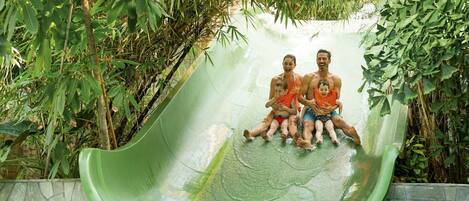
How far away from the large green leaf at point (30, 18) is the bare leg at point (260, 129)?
216 centimetres

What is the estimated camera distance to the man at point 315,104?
413 centimetres

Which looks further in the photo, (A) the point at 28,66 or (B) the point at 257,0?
(B) the point at 257,0

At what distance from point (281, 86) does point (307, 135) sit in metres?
0.59

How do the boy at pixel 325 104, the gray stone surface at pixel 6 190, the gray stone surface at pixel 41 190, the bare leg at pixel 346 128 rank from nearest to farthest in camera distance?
the gray stone surface at pixel 41 190
the gray stone surface at pixel 6 190
the bare leg at pixel 346 128
the boy at pixel 325 104

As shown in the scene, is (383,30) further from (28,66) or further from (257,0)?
(28,66)

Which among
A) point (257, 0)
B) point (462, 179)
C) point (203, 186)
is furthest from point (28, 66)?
point (462, 179)

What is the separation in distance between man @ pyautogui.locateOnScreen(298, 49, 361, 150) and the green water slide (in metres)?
0.07

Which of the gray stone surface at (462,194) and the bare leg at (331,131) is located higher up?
the gray stone surface at (462,194)

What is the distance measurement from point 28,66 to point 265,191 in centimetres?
148

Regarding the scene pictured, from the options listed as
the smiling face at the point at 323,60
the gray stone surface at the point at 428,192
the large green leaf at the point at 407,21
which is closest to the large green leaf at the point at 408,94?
the large green leaf at the point at 407,21

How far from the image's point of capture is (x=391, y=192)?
3133mm

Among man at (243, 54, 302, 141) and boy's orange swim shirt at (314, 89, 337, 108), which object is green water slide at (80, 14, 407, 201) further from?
boy's orange swim shirt at (314, 89, 337, 108)

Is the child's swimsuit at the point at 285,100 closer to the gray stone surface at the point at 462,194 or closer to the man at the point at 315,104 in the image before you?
the man at the point at 315,104

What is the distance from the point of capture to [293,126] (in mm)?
4363
